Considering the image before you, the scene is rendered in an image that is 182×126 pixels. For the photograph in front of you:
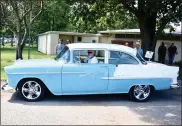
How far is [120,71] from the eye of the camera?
8820 millimetres

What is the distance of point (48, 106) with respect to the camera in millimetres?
7988

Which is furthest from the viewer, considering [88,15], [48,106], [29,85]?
[88,15]

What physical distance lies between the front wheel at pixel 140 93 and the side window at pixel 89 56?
1.22 meters

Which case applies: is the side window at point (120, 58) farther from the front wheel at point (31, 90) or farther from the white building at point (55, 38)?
the white building at point (55, 38)

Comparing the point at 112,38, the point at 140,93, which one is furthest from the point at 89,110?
the point at 112,38

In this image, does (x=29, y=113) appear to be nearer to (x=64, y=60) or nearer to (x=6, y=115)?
(x=6, y=115)

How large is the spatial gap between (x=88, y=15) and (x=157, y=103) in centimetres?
1133

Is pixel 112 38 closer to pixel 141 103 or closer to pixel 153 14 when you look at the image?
pixel 153 14

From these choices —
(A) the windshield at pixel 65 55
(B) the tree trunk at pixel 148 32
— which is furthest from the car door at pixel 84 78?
(B) the tree trunk at pixel 148 32

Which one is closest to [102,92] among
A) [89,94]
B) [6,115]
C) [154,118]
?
[89,94]

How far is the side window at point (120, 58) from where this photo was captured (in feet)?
29.2

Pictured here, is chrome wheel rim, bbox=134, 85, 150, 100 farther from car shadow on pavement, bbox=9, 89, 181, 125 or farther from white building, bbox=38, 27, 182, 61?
white building, bbox=38, 27, 182, 61

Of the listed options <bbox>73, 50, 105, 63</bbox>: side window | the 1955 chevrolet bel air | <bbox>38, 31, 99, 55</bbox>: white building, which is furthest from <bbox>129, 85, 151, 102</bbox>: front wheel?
<bbox>38, 31, 99, 55</bbox>: white building

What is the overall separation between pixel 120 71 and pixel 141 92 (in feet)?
2.87
